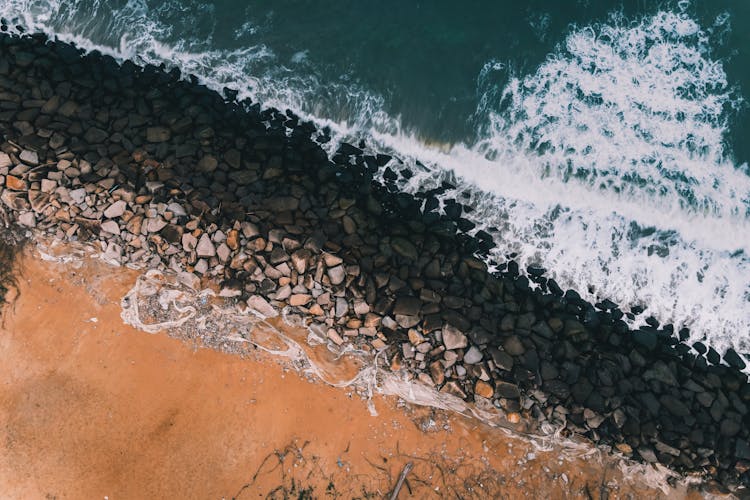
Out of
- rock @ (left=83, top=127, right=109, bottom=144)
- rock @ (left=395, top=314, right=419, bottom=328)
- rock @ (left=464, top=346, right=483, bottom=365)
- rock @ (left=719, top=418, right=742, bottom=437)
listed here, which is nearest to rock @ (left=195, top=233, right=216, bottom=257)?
rock @ (left=83, top=127, right=109, bottom=144)

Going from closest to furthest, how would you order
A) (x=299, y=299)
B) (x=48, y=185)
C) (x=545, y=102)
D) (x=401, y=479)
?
(x=401, y=479) → (x=299, y=299) → (x=48, y=185) → (x=545, y=102)

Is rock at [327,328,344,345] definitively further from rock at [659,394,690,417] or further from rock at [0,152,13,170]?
rock at [0,152,13,170]

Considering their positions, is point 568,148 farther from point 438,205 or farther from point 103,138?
point 103,138

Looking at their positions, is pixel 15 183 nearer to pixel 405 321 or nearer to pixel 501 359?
pixel 405 321

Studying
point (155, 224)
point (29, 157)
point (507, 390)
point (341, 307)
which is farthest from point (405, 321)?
point (29, 157)

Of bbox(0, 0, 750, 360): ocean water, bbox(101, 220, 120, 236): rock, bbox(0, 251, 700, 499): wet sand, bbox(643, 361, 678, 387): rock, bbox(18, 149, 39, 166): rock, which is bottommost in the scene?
bbox(0, 251, 700, 499): wet sand

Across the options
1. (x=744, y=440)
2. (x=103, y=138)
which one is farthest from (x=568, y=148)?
(x=103, y=138)
